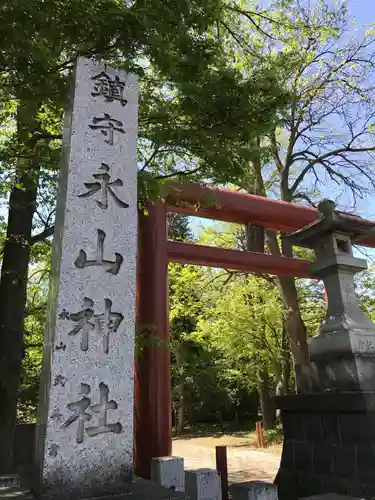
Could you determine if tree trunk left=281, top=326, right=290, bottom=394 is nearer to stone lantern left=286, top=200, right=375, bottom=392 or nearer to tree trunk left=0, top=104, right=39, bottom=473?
stone lantern left=286, top=200, right=375, bottom=392

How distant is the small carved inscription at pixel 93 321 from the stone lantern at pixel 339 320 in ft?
Answer: 11.0

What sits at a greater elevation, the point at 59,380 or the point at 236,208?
the point at 236,208

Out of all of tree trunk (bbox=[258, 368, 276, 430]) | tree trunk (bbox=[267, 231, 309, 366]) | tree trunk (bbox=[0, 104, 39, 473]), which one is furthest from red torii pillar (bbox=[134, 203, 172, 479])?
tree trunk (bbox=[258, 368, 276, 430])

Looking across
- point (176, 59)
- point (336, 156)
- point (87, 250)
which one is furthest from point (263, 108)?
point (336, 156)

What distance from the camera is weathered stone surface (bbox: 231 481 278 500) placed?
9.59 ft

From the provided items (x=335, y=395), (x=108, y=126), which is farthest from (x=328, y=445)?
(x=108, y=126)

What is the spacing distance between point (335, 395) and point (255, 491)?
2.37 meters

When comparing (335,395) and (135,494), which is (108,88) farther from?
(335,395)

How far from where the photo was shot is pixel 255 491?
9.64 feet

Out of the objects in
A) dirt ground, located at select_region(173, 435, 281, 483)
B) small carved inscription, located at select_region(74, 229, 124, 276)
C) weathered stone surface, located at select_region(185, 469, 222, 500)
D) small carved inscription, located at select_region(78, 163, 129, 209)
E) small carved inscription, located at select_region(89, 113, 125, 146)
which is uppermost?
small carved inscription, located at select_region(89, 113, 125, 146)

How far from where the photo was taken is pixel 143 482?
3123 mm

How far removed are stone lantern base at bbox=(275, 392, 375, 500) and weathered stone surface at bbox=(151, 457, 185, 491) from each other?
2157 millimetres

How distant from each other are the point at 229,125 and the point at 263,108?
388mm

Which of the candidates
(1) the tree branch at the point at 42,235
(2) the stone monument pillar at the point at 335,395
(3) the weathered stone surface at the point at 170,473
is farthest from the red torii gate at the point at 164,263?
(3) the weathered stone surface at the point at 170,473
